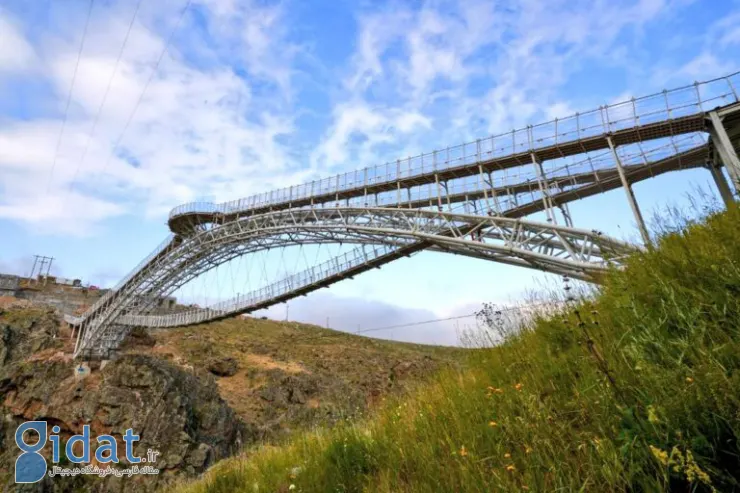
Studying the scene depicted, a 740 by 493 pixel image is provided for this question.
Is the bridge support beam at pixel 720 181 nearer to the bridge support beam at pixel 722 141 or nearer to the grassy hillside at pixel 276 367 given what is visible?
the bridge support beam at pixel 722 141

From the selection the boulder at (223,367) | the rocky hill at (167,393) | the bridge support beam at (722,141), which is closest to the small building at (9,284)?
the rocky hill at (167,393)

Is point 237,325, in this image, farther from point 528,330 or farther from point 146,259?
point 528,330

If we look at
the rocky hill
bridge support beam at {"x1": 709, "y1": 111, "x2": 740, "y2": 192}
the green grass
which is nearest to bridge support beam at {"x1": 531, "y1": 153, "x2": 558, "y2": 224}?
bridge support beam at {"x1": 709, "y1": 111, "x2": 740, "y2": 192}

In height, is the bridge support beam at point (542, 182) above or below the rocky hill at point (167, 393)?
above

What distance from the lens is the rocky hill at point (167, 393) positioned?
764 inches

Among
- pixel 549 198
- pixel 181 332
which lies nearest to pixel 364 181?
pixel 549 198

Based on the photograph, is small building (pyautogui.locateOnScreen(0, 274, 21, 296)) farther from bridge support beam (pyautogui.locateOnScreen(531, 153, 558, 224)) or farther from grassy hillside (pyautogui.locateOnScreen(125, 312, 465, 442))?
bridge support beam (pyautogui.locateOnScreen(531, 153, 558, 224))

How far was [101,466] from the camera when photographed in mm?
19547

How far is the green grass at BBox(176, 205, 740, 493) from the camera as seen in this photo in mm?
1932

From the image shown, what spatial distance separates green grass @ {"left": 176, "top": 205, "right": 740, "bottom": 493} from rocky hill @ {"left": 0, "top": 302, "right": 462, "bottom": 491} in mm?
8090

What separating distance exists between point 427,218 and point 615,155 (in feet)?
27.6

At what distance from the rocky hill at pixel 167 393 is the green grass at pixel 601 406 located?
809 cm

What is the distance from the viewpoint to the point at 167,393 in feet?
71.8

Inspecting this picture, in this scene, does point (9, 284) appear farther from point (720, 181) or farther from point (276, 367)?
point (720, 181)
